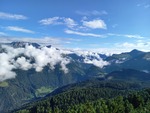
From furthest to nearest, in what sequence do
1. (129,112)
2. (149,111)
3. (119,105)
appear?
(119,105) → (129,112) → (149,111)

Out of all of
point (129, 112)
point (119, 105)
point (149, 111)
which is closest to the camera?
point (149, 111)

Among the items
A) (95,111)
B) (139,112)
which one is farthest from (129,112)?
(95,111)

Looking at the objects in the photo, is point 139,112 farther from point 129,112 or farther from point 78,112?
point 78,112

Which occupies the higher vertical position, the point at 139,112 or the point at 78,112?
the point at 139,112

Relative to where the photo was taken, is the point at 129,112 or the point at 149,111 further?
the point at 129,112

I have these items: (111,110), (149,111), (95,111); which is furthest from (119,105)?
(149,111)

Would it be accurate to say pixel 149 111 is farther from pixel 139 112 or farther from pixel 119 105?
pixel 119 105

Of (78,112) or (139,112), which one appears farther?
(78,112)

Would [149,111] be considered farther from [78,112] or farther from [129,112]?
[78,112]
